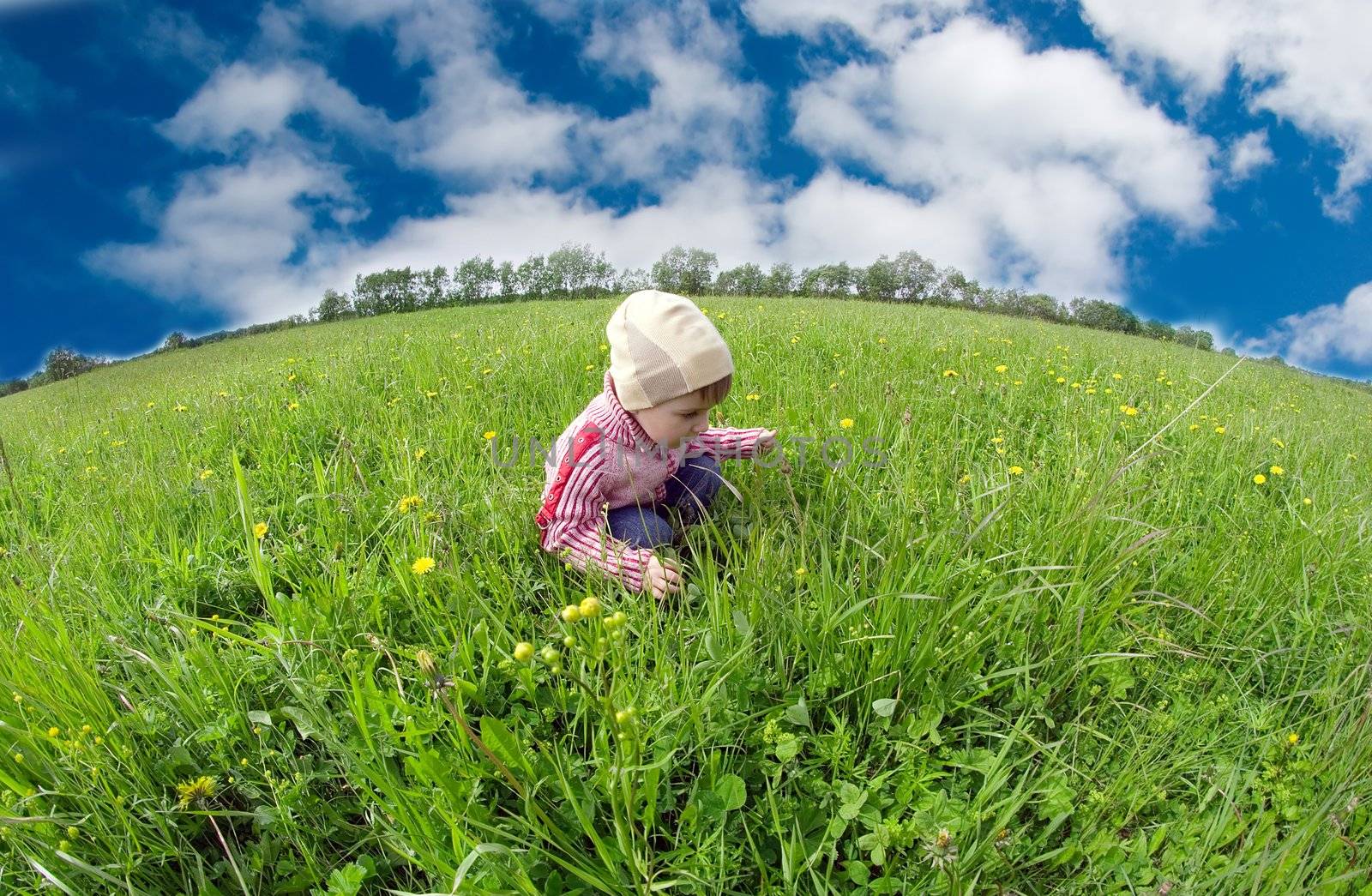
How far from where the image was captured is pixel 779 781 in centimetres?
181

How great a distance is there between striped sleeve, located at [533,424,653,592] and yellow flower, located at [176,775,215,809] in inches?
45.4

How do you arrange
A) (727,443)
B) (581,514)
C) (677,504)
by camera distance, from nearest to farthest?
1. (581,514)
2. (677,504)
3. (727,443)

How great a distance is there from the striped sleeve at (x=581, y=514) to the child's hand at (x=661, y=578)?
0.03m

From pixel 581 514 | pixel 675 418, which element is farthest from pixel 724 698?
pixel 675 418

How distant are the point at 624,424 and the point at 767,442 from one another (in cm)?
80

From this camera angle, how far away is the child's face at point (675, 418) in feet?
→ 8.73

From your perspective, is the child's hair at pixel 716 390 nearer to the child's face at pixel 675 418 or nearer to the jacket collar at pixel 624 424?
the child's face at pixel 675 418

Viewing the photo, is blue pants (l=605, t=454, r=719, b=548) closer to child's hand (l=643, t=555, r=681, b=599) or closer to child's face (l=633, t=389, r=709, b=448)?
child's face (l=633, t=389, r=709, b=448)

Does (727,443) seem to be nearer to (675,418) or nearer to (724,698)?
(675,418)

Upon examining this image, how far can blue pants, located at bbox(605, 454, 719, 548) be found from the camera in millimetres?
2867

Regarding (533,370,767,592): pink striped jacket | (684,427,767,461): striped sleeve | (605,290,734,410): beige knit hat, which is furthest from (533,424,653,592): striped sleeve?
(684,427,767,461): striped sleeve

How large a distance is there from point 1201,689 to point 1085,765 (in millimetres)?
638

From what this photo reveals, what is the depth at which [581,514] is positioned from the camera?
2672 mm


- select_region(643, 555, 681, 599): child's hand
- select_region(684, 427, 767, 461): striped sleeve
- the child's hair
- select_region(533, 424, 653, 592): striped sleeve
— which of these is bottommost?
select_region(643, 555, 681, 599): child's hand
